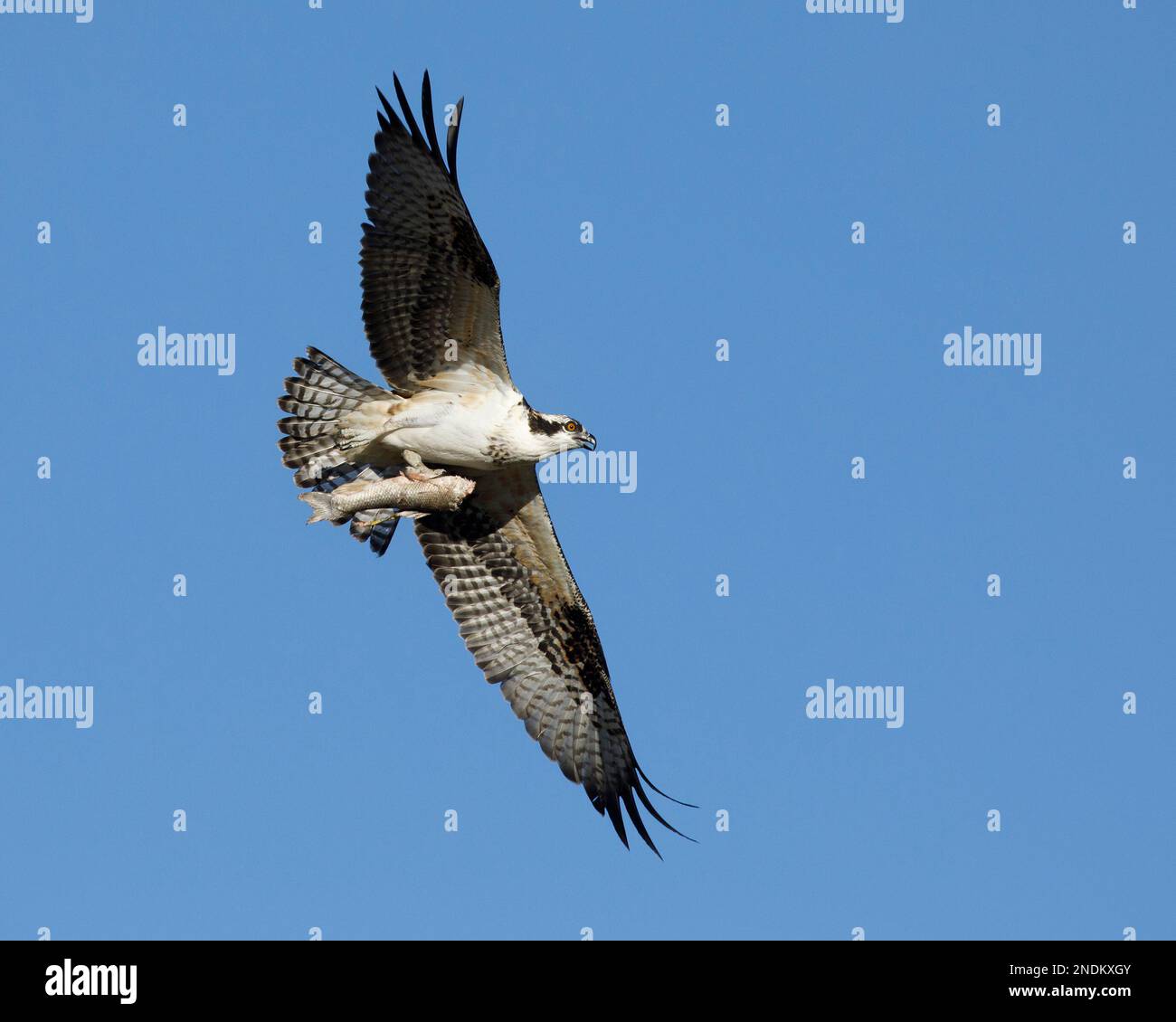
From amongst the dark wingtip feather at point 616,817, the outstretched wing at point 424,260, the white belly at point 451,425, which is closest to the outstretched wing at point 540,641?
the dark wingtip feather at point 616,817

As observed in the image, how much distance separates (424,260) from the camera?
43.2 feet

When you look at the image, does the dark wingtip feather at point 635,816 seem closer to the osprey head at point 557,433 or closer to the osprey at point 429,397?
the osprey at point 429,397

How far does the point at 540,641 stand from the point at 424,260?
3.47 meters

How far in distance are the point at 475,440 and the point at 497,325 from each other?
841 mm

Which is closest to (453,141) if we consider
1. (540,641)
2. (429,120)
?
(429,120)

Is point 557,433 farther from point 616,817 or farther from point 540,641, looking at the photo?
point 616,817

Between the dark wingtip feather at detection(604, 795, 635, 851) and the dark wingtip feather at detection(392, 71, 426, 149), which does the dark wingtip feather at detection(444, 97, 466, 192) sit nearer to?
the dark wingtip feather at detection(392, 71, 426, 149)

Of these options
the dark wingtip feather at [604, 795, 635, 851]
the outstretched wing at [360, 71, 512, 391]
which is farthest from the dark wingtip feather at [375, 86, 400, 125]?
the dark wingtip feather at [604, 795, 635, 851]

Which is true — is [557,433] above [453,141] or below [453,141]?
below

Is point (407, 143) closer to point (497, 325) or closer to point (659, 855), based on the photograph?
point (497, 325)

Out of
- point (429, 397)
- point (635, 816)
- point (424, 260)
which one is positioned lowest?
point (635, 816)

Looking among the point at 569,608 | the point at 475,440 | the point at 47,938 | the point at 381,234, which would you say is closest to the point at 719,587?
the point at 569,608

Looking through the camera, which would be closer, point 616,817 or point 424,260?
point 424,260

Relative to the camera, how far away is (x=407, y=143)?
13.1 m
